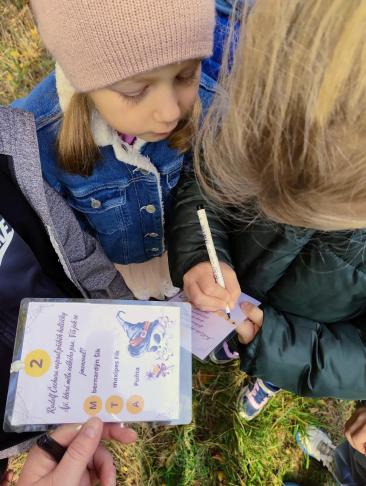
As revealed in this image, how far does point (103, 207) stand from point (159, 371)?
0.58 m

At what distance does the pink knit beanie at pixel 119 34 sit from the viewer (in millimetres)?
777

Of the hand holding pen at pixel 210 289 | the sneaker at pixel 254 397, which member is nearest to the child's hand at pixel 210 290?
the hand holding pen at pixel 210 289

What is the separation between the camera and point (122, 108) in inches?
37.8

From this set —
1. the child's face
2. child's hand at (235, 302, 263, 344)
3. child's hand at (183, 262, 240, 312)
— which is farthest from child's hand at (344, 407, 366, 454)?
the child's face

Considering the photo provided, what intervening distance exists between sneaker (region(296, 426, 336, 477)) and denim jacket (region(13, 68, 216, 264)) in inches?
47.3

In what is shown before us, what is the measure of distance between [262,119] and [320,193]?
0.17m

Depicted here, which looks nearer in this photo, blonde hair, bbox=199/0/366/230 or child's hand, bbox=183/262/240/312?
blonde hair, bbox=199/0/366/230

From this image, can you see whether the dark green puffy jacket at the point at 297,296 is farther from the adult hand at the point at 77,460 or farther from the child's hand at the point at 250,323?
the adult hand at the point at 77,460

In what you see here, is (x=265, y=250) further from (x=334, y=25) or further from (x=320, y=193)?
(x=334, y=25)

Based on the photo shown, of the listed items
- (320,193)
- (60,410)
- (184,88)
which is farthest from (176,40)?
(60,410)

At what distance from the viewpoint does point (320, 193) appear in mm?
736

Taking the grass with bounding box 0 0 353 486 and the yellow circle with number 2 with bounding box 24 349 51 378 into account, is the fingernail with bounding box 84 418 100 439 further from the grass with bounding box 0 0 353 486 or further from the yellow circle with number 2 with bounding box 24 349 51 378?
the grass with bounding box 0 0 353 486

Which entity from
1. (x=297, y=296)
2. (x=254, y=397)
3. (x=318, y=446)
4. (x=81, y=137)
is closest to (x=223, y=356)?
(x=254, y=397)

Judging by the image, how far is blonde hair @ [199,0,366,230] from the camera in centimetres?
63
